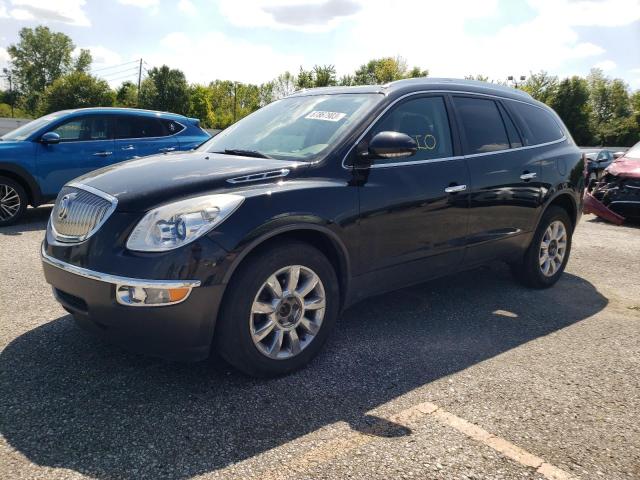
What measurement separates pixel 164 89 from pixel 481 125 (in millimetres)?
56910

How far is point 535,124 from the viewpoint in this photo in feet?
16.7

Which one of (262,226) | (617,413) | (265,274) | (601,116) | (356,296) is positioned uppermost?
(601,116)

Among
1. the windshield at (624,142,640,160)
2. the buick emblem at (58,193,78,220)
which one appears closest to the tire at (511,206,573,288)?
the buick emblem at (58,193,78,220)

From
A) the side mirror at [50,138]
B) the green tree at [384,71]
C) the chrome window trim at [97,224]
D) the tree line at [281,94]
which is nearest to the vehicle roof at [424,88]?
the chrome window trim at [97,224]

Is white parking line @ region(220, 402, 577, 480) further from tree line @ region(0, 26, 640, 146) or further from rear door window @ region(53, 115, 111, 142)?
tree line @ region(0, 26, 640, 146)

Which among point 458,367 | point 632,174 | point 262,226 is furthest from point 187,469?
point 632,174

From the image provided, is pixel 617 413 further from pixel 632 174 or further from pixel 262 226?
pixel 632 174

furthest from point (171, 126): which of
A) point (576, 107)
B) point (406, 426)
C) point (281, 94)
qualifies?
point (576, 107)

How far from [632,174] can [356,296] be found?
25.9ft

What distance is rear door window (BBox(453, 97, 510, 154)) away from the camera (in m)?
4.32

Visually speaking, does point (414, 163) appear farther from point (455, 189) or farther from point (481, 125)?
point (481, 125)

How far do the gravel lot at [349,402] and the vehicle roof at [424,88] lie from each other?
5.78ft

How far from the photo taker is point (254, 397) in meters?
2.98

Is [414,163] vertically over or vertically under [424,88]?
under
